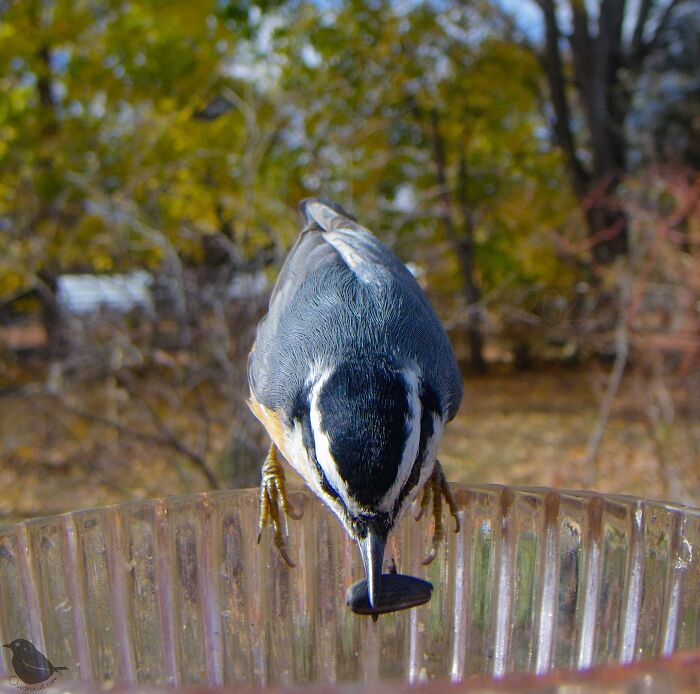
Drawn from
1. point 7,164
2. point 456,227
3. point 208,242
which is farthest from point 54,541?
point 456,227

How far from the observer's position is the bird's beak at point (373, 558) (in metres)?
0.91

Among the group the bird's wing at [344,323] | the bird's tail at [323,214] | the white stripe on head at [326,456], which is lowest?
the white stripe on head at [326,456]

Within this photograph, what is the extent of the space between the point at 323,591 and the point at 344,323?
17.3 inches

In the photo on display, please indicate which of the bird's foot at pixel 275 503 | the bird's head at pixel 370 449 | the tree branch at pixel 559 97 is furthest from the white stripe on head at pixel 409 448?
the tree branch at pixel 559 97

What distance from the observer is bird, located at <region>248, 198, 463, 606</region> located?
0.97 metres

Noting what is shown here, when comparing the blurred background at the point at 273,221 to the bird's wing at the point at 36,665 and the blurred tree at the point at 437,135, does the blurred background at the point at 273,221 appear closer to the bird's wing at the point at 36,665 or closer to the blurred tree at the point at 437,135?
the blurred tree at the point at 437,135

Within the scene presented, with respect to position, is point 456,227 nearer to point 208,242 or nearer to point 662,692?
point 208,242

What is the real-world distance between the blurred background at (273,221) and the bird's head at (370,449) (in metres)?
2.73

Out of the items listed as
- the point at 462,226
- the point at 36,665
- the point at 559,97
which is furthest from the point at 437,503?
the point at 559,97

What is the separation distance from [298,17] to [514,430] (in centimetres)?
395

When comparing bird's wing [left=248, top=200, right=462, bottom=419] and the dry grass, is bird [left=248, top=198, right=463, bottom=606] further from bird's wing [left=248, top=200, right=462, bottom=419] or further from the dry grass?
the dry grass

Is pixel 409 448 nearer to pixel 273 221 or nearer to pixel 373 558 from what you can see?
pixel 373 558

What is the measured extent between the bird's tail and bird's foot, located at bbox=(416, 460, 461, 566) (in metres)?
0.76

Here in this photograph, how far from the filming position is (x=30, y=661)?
3.02 feet
